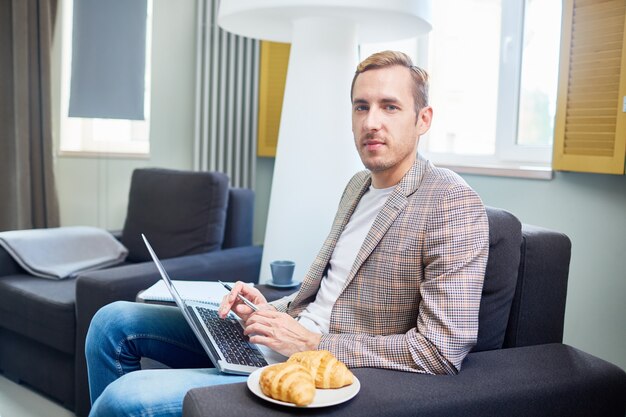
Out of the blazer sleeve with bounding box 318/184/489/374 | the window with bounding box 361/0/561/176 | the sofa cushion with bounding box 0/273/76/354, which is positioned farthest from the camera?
the window with bounding box 361/0/561/176

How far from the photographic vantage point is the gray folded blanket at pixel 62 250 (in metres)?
2.69

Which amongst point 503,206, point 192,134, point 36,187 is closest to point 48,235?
point 36,187

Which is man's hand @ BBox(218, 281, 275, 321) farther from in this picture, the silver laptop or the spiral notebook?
the spiral notebook

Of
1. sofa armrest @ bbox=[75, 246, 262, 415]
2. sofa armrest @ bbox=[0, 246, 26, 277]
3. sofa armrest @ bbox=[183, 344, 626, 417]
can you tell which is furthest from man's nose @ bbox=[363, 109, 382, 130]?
sofa armrest @ bbox=[0, 246, 26, 277]

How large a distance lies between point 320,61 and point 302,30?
122 mm

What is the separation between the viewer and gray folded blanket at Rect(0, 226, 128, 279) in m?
2.69

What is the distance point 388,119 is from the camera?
1.48 metres

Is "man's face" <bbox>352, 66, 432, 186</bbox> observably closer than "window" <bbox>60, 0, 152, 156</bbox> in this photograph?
Yes

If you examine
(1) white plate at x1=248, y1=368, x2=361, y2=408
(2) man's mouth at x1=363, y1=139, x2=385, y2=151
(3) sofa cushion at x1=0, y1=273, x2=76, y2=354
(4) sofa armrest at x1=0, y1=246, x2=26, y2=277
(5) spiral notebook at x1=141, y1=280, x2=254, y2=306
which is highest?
(2) man's mouth at x1=363, y1=139, x2=385, y2=151

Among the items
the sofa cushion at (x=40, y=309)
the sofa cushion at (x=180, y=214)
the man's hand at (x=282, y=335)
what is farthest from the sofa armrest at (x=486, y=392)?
the sofa cushion at (x=180, y=214)

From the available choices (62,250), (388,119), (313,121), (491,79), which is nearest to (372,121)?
(388,119)

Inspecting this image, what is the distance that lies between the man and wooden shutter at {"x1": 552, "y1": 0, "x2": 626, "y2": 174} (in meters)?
1.07

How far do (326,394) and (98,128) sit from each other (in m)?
3.16

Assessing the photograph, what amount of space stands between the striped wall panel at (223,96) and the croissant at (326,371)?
294cm
